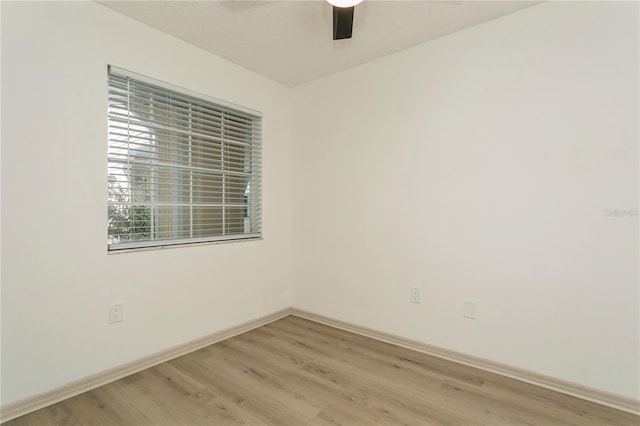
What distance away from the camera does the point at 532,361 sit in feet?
6.95

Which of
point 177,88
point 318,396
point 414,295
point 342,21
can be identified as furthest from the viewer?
point 414,295

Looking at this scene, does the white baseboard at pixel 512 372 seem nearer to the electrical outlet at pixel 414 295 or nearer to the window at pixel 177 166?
the electrical outlet at pixel 414 295

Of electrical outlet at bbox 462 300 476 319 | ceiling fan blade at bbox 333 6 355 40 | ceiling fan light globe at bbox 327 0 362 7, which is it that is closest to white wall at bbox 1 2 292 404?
ceiling fan blade at bbox 333 6 355 40

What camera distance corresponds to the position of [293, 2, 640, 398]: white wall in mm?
1879

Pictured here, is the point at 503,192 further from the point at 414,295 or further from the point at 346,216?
the point at 346,216

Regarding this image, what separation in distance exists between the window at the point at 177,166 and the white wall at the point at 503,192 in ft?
2.89

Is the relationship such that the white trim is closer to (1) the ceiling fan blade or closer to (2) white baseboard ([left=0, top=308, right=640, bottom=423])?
(1) the ceiling fan blade

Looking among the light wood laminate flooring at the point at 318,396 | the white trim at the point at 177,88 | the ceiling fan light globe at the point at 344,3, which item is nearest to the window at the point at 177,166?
the white trim at the point at 177,88

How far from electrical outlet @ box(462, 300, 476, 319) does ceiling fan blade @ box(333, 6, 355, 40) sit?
2.01m

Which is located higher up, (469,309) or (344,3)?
(344,3)

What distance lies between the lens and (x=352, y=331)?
3004 millimetres

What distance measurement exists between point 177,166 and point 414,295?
85.2 inches

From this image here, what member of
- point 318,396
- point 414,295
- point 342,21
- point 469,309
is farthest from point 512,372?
point 342,21

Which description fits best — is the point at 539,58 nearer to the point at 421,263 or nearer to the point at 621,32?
the point at 621,32
